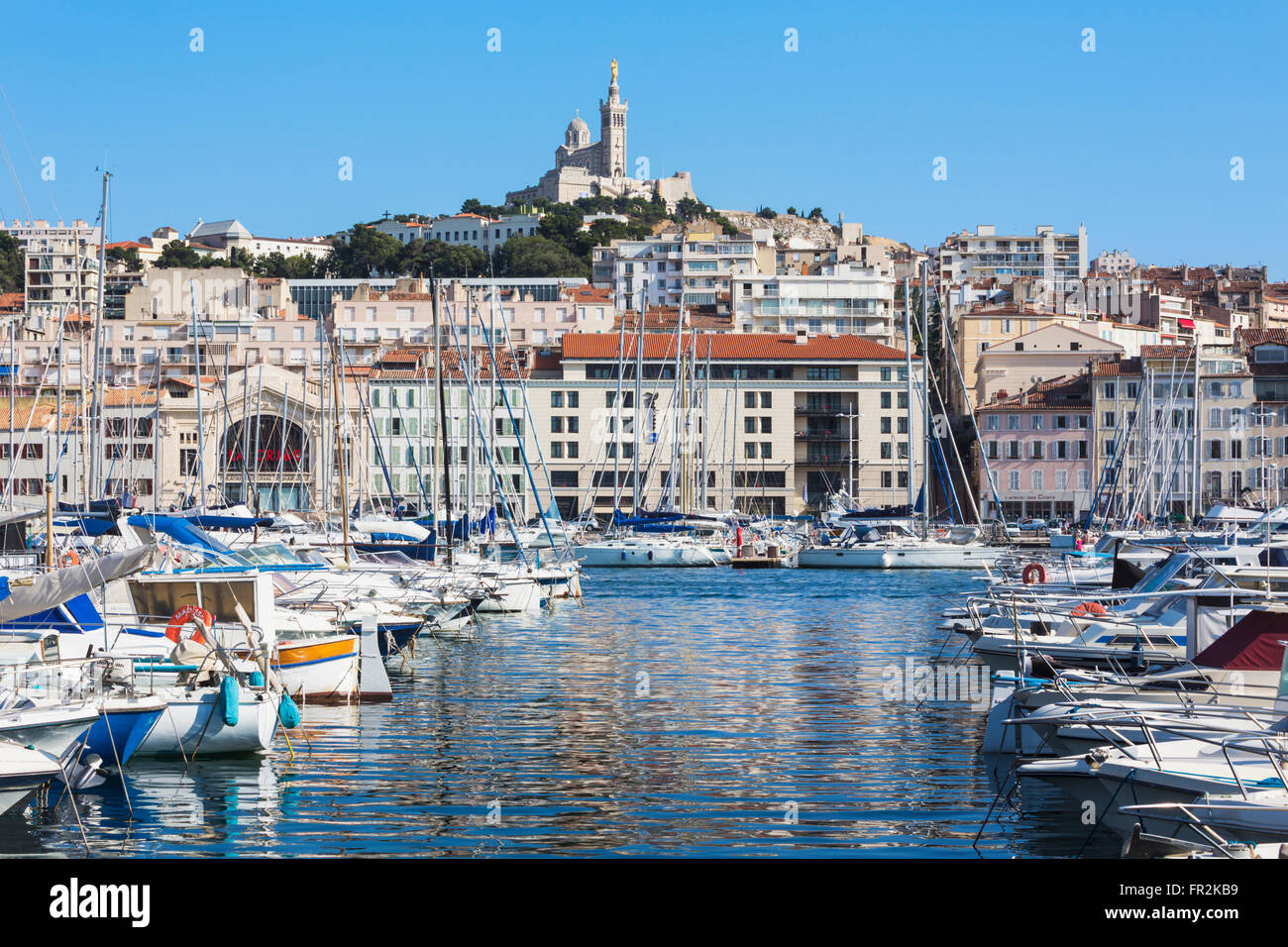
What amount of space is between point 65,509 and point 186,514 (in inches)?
214

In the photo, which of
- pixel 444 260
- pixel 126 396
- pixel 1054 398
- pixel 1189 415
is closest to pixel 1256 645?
pixel 1189 415

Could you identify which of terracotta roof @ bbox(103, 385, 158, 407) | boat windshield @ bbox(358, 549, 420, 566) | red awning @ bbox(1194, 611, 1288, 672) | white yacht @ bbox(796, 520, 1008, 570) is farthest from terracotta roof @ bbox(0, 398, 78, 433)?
red awning @ bbox(1194, 611, 1288, 672)

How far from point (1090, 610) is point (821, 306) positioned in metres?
99.2

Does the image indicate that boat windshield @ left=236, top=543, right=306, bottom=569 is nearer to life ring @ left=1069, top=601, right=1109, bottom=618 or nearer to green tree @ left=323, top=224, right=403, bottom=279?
life ring @ left=1069, top=601, right=1109, bottom=618

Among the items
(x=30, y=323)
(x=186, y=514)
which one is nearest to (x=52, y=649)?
(x=186, y=514)

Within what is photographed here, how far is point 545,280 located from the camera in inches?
5404

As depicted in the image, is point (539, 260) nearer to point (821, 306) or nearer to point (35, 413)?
point (821, 306)

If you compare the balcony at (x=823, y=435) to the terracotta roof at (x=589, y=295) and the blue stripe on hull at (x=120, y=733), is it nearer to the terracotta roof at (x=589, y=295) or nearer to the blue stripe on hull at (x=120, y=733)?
the terracotta roof at (x=589, y=295)

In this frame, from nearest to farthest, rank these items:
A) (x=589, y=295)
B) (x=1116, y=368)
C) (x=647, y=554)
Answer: (x=647, y=554), (x=1116, y=368), (x=589, y=295)

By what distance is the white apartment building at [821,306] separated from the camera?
122812mm

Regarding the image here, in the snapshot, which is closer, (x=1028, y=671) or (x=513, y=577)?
(x=1028, y=671)

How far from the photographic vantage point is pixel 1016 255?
174 meters
